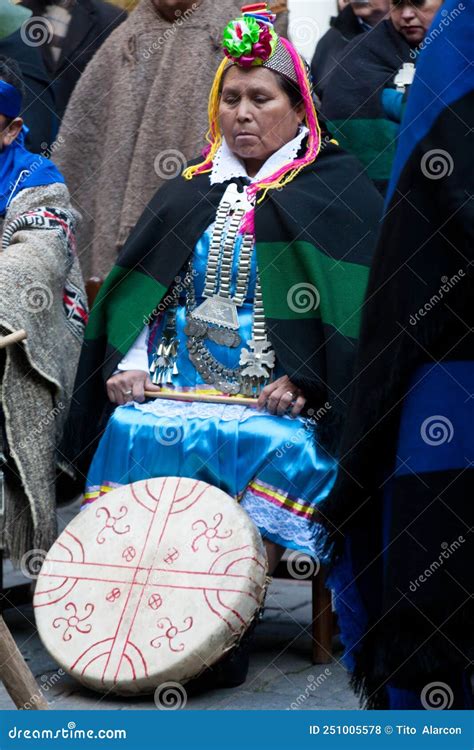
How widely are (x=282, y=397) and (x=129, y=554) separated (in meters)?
0.69

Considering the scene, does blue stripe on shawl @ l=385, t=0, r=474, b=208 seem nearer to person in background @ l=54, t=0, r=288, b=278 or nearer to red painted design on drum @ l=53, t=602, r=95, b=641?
red painted design on drum @ l=53, t=602, r=95, b=641

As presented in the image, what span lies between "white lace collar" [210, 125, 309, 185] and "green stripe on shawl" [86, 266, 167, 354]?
1.42 feet

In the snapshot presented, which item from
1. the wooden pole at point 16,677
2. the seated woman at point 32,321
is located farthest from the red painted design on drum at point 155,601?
the wooden pole at point 16,677

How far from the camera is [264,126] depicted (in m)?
4.55

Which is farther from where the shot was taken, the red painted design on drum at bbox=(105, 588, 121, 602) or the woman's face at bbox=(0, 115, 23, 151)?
the woman's face at bbox=(0, 115, 23, 151)

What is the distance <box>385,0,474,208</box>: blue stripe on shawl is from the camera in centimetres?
252

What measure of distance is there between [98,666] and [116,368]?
44.8 inches

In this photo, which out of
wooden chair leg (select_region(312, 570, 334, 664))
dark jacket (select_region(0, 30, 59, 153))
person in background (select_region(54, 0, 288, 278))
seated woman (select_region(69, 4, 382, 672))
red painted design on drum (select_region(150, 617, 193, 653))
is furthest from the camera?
dark jacket (select_region(0, 30, 59, 153))

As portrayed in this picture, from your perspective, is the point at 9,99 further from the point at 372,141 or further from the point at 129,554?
the point at 129,554

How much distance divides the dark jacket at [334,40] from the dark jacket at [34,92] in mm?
1275

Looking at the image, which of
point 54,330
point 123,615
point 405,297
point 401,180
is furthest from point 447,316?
point 54,330

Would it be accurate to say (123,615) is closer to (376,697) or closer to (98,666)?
(98,666)

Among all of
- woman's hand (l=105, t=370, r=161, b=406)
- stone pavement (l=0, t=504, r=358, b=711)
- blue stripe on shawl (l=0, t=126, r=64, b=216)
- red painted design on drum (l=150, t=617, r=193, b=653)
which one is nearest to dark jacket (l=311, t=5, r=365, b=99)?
blue stripe on shawl (l=0, t=126, r=64, b=216)

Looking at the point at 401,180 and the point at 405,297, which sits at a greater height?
the point at 401,180
